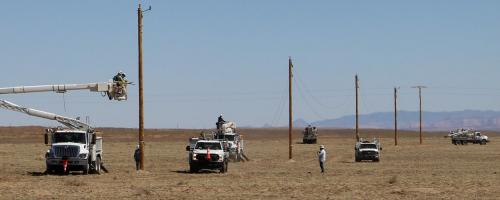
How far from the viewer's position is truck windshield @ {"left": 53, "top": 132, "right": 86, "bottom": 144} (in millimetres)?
46156

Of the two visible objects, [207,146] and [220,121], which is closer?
[207,146]

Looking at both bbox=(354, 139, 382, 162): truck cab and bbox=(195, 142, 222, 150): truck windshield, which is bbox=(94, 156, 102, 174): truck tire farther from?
bbox=(354, 139, 382, 162): truck cab

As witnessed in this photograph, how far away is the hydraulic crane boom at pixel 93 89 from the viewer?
4838 cm

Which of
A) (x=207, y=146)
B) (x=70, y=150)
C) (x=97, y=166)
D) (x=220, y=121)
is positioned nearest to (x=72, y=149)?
(x=70, y=150)

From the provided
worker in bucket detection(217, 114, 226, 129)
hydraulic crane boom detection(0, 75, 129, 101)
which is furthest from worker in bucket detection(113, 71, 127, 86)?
worker in bucket detection(217, 114, 226, 129)

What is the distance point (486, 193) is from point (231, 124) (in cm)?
3996

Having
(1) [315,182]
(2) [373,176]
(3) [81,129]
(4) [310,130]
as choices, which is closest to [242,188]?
(1) [315,182]

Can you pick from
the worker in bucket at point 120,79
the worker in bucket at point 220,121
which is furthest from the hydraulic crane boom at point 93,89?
the worker in bucket at point 220,121

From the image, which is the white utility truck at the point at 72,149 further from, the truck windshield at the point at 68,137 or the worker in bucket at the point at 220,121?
the worker in bucket at the point at 220,121

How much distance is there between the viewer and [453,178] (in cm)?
4325

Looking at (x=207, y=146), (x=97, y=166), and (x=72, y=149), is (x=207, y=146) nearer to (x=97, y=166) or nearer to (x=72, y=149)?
(x=97, y=166)

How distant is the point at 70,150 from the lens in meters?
45.3

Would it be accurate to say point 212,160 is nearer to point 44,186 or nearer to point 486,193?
point 44,186

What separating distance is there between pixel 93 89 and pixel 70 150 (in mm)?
5150
